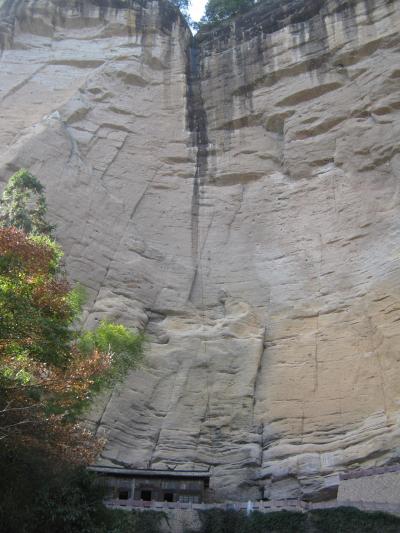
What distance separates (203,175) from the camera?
85.3 feet

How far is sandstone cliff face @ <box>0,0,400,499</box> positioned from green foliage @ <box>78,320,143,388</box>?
94.4 inches

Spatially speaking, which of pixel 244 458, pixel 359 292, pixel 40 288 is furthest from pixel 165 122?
pixel 40 288

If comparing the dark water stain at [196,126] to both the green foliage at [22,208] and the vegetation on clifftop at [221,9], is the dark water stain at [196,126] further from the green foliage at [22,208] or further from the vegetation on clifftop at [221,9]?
the green foliage at [22,208]

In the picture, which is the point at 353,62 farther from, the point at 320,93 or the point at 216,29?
the point at 216,29

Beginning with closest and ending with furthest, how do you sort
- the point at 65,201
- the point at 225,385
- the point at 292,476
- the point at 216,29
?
the point at 292,476
the point at 225,385
the point at 65,201
the point at 216,29

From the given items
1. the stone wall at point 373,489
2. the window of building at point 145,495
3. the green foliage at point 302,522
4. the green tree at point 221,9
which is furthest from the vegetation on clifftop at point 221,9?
the green foliage at point 302,522

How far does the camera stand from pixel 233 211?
25078 mm

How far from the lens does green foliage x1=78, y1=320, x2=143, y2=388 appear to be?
1624cm

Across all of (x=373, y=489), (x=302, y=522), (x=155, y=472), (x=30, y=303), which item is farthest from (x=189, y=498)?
(x=30, y=303)

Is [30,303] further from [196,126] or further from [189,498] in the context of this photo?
[196,126]

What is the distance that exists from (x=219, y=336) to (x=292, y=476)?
484 centimetres

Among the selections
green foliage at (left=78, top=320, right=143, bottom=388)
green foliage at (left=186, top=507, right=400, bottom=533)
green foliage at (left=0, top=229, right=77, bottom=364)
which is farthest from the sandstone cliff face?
green foliage at (left=0, top=229, right=77, bottom=364)

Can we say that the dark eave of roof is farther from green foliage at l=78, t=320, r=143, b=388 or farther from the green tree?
the green tree

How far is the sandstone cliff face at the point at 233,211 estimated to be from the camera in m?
19.3
